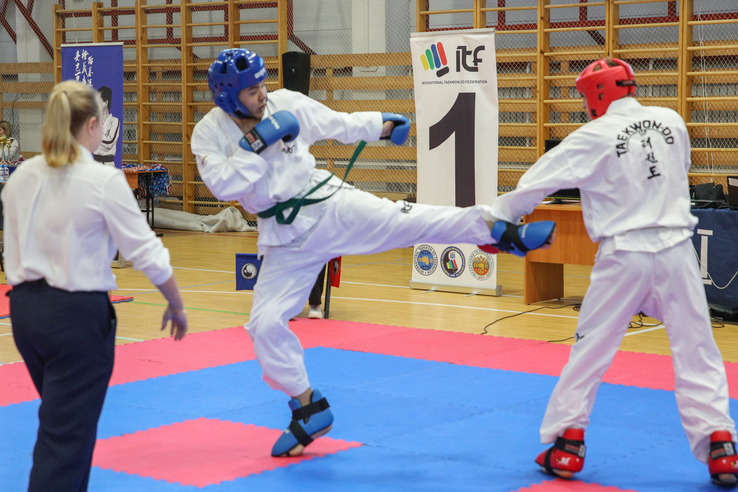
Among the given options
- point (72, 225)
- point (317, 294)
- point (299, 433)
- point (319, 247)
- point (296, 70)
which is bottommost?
point (299, 433)

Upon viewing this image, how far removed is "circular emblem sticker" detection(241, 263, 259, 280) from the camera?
609 cm

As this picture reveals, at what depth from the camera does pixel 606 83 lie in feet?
9.35

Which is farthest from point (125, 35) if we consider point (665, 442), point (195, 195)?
point (665, 442)

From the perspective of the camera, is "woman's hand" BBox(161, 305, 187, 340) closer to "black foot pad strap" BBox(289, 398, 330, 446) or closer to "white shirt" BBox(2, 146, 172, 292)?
"white shirt" BBox(2, 146, 172, 292)

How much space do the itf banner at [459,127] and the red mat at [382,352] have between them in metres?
1.67

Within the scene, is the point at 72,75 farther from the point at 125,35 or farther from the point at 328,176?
the point at 328,176

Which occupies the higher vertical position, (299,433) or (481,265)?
(481,265)

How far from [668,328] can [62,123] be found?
2121 millimetres

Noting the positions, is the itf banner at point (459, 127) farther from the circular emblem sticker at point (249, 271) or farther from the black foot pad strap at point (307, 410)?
the black foot pad strap at point (307, 410)

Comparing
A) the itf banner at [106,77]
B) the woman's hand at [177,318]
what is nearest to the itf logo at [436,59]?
the itf banner at [106,77]

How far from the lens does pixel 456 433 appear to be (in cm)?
336

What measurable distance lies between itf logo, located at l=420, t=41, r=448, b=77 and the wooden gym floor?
205 cm

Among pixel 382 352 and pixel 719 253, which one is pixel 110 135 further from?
pixel 719 253

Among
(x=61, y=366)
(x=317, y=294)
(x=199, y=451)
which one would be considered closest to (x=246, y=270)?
(x=317, y=294)
